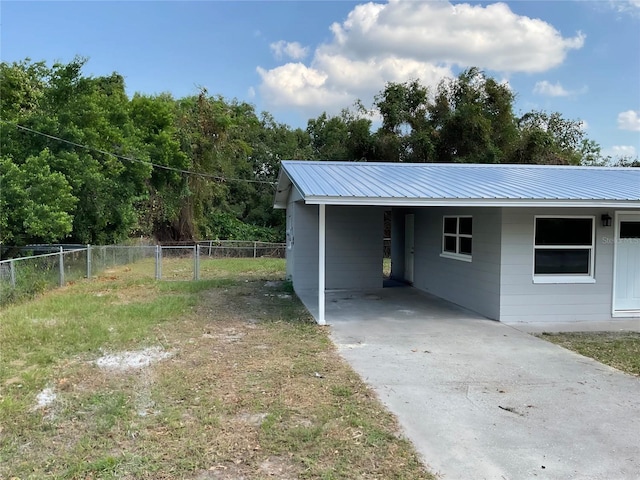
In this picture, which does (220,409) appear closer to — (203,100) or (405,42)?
(405,42)

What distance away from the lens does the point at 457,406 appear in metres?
4.45

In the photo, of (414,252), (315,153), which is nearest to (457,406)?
(414,252)

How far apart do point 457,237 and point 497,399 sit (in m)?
5.72

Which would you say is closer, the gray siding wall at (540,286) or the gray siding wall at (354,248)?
the gray siding wall at (540,286)

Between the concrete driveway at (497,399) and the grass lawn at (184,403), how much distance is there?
316mm

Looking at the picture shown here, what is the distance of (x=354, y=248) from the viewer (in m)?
12.3

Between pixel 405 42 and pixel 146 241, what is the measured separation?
16722mm

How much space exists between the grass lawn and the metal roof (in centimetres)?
239

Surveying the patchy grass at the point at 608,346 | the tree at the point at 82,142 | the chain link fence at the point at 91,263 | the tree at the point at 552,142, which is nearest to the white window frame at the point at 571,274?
the patchy grass at the point at 608,346

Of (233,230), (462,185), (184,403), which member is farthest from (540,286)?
(233,230)

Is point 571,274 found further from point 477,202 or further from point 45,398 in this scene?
point 45,398

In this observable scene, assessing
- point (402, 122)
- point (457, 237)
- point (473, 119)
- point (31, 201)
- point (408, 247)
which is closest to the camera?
point (457, 237)

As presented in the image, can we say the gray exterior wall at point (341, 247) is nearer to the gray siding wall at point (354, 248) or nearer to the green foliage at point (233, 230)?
the gray siding wall at point (354, 248)

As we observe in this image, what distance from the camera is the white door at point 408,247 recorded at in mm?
13000
